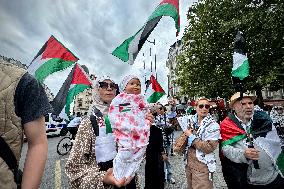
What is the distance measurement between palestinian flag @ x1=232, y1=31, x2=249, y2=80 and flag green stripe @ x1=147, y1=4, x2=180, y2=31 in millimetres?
1001

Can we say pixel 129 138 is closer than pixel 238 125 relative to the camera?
Yes

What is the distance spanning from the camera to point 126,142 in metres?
2.34

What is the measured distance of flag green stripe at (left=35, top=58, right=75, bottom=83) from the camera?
20.6 feet

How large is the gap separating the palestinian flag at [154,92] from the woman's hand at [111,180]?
6.18 m

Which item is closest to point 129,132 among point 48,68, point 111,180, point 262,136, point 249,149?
point 111,180

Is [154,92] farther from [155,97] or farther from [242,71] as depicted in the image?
[242,71]

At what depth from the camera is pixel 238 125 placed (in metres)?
3.95

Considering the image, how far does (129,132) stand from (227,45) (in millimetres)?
22214

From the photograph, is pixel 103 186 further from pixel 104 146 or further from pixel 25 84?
pixel 25 84

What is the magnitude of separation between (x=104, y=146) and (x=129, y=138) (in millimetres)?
247

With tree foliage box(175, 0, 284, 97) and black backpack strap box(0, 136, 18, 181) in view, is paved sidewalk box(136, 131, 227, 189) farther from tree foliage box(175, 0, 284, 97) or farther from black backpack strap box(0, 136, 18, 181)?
tree foliage box(175, 0, 284, 97)

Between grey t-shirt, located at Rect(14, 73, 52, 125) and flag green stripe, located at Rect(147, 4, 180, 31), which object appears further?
flag green stripe, located at Rect(147, 4, 180, 31)

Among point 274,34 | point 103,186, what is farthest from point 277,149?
point 274,34

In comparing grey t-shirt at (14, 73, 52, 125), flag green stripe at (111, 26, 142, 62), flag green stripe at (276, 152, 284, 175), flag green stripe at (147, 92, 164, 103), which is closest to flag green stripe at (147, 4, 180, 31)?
flag green stripe at (111, 26, 142, 62)
